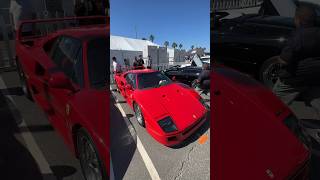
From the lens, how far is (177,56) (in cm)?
143

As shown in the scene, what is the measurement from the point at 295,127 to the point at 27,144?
1.67m

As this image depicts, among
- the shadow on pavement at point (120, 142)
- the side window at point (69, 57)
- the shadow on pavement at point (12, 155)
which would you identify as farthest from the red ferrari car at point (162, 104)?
the shadow on pavement at point (12, 155)

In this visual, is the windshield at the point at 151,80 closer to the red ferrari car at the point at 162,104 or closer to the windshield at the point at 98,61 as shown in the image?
the red ferrari car at the point at 162,104

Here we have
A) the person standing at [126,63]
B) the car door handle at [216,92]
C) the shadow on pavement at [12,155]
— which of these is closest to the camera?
the car door handle at [216,92]

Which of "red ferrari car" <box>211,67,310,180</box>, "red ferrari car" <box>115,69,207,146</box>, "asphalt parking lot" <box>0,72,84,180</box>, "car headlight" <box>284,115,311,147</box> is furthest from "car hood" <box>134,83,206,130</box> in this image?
"asphalt parking lot" <box>0,72,84,180</box>

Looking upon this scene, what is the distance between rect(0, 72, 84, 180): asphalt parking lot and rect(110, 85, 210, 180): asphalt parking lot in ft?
1.31

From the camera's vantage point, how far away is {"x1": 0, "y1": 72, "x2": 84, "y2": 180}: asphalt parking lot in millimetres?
1605

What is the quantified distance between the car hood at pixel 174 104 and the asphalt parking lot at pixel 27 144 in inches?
27.4

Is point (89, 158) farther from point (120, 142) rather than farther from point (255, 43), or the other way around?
point (255, 43)

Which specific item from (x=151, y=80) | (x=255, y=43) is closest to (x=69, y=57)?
(x=151, y=80)

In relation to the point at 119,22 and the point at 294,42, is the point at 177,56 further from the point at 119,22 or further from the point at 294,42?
the point at 294,42

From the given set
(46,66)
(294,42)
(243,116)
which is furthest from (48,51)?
(294,42)

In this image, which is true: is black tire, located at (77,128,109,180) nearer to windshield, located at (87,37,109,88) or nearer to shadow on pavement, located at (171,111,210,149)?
windshield, located at (87,37,109,88)

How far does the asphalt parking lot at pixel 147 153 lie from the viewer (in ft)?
4.50
